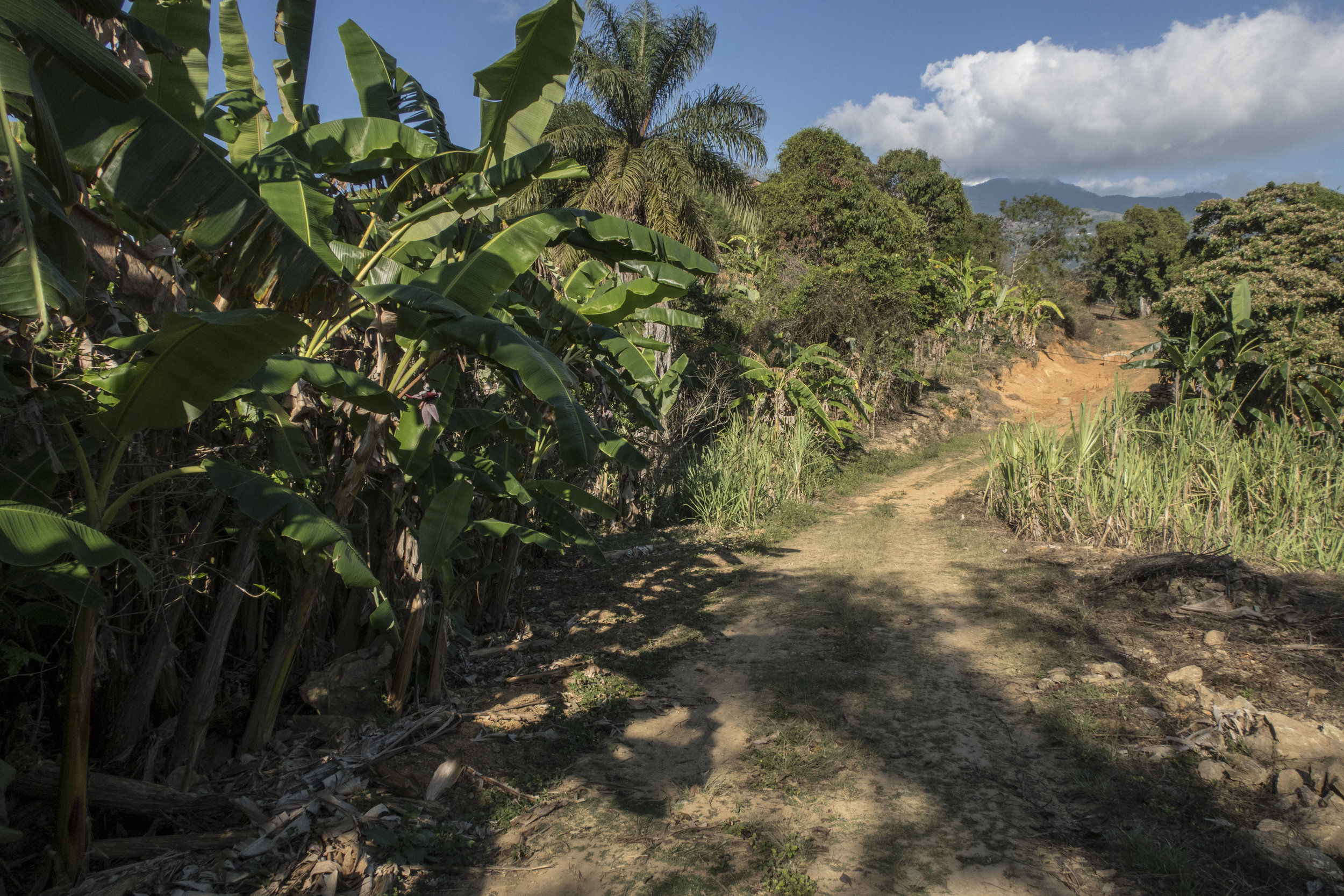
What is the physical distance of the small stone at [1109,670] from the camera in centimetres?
509

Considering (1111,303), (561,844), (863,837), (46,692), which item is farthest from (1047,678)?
(1111,303)

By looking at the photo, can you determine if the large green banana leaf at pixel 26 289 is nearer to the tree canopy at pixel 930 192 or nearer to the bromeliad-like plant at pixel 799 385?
the bromeliad-like plant at pixel 799 385

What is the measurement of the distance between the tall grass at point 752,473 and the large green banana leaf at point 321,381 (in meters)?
7.89

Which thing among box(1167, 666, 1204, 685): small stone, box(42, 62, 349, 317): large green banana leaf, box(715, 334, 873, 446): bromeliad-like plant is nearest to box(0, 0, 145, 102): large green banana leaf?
box(42, 62, 349, 317): large green banana leaf

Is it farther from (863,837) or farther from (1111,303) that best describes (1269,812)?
(1111,303)

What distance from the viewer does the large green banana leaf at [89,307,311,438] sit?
2.45 m

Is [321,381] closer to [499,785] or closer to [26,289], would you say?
[26,289]

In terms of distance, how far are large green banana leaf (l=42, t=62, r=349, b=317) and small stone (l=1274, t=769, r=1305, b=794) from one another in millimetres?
5114

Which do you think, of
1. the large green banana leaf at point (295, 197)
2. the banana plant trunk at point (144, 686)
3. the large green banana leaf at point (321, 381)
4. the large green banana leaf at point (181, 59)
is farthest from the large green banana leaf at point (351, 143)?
the banana plant trunk at point (144, 686)

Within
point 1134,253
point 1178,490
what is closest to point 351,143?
point 1178,490

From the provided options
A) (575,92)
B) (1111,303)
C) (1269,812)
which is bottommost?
(1269,812)

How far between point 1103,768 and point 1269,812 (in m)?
0.70

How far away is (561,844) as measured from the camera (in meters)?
3.54

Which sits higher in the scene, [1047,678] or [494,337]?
[494,337]
